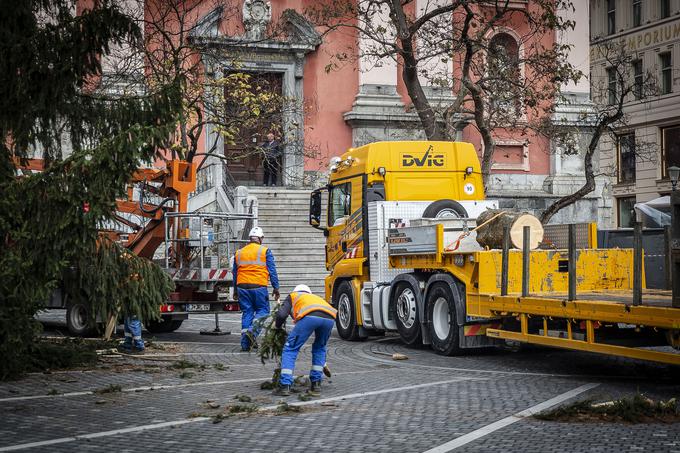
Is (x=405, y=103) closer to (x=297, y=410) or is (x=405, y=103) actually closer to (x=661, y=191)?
(x=661, y=191)

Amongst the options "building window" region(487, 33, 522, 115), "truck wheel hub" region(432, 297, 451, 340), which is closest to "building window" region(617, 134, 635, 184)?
"building window" region(487, 33, 522, 115)

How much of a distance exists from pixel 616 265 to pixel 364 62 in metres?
20.9

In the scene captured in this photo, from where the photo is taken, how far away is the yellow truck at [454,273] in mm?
12250

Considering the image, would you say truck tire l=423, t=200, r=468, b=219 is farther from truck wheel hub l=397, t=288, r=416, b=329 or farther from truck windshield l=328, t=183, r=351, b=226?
truck windshield l=328, t=183, r=351, b=226

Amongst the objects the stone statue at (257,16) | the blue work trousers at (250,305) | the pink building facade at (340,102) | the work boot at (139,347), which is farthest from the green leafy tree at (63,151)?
the stone statue at (257,16)

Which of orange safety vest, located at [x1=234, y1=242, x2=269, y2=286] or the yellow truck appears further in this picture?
orange safety vest, located at [x1=234, y1=242, x2=269, y2=286]

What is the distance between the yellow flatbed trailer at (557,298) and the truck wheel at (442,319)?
0.16 metres

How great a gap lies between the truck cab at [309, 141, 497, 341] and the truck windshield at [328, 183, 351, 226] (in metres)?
0.02

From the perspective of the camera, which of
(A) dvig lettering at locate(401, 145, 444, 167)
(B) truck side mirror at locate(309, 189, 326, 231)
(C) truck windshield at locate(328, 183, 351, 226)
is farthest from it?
(B) truck side mirror at locate(309, 189, 326, 231)

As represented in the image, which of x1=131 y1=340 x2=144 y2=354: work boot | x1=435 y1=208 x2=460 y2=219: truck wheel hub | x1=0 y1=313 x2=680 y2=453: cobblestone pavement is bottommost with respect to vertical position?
x1=0 y1=313 x2=680 y2=453: cobblestone pavement

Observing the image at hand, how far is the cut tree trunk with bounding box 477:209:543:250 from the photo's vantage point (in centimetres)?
1477

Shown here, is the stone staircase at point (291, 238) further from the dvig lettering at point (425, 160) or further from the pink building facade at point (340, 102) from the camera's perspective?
the dvig lettering at point (425, 160)

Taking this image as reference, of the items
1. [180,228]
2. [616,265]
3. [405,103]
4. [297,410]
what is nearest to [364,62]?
[405,103]

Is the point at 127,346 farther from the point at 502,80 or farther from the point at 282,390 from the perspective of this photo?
the point at 502,80
